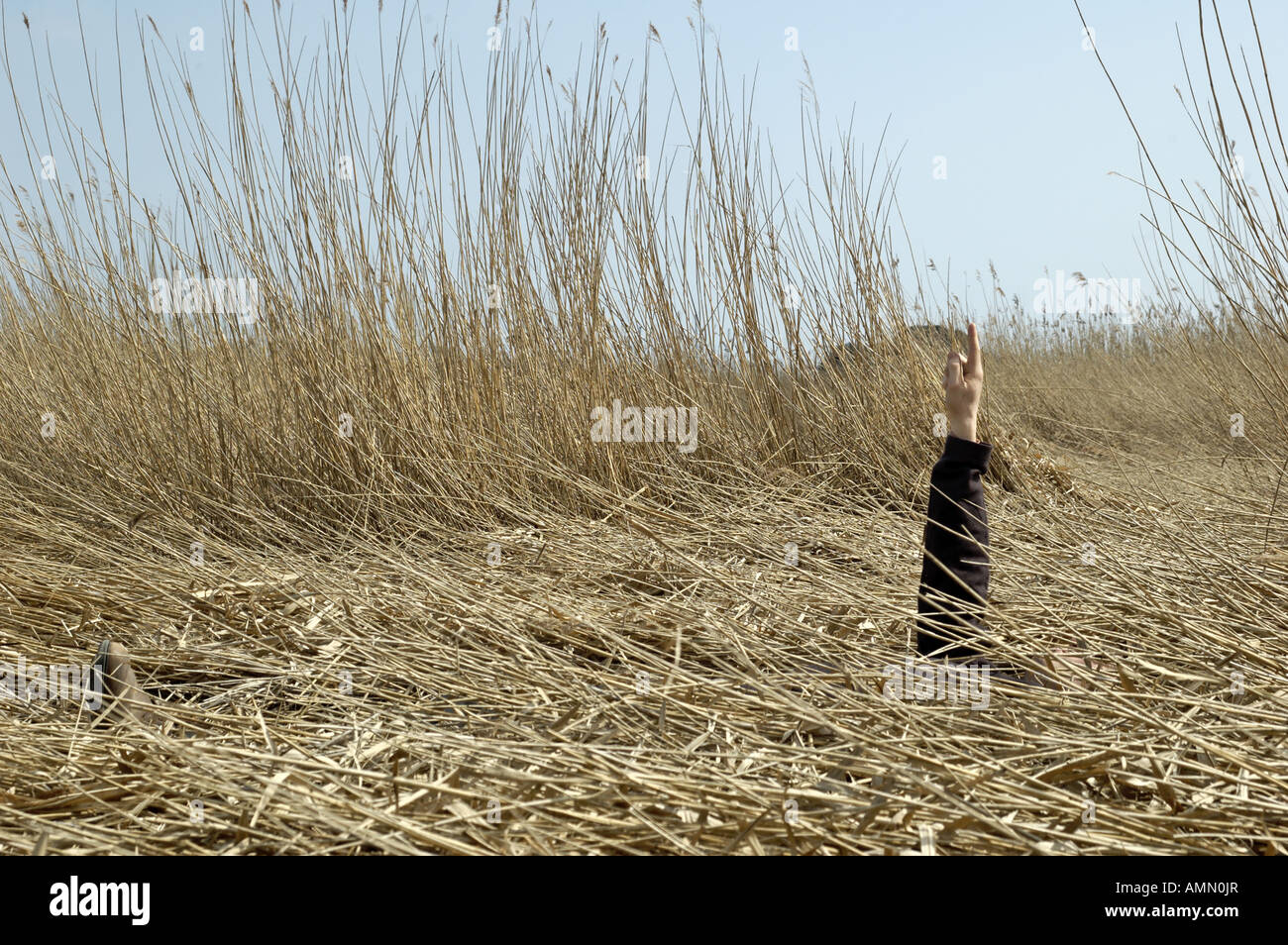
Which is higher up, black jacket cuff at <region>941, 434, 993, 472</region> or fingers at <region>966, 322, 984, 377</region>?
fingers at <region>966, 322, 984, 377</region>

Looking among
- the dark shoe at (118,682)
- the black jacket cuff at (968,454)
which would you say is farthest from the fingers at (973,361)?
the dark shoe at (118,682)

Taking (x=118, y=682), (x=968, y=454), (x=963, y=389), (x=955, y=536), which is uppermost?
(x=963, y=389)

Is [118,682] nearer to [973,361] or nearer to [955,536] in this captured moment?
[955,536]

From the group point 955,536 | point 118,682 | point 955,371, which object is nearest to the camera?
point 118,682

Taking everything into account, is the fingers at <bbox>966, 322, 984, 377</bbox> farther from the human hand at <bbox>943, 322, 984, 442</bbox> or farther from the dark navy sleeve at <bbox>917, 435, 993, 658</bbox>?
the dark navy sleeve at <bbox>917, 435, 993, 658</bbox>

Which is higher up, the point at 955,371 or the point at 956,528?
the point at 955,371

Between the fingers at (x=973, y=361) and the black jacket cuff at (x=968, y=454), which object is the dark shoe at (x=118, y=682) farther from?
the fingers at (x=973, y=361)

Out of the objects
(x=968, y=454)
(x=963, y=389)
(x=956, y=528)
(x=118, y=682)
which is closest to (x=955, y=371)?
(x=963, y=389)

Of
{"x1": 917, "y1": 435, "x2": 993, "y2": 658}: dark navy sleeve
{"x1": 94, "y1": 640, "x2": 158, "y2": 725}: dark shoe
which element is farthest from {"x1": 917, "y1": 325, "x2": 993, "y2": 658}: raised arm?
{"x1": 94, "y1": 640, "x2": 158, "y2": 725}: dark shoe

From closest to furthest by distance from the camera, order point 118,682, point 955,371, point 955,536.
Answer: point 118,682
point 955,536
point 955,371
